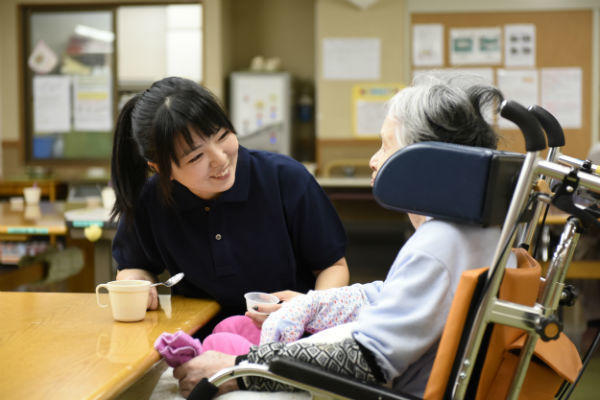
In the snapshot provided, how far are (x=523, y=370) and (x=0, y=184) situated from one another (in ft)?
18.9

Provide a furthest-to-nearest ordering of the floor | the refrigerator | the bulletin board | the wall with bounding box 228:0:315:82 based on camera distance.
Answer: the wall with bounding box 228:0:315:82, the refrigerator, the bulletin board, the floor

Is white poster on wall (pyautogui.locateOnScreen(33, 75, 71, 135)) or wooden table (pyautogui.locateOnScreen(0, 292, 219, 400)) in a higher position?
white poster on wall (pyautogui.locateOnScreen(33, 75, 71, 135))

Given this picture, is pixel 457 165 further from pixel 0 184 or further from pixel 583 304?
pixel 0 184

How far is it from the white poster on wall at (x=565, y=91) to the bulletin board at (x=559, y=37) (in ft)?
0.13

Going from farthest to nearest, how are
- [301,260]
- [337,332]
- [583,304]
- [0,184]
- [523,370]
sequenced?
[0,184]
[583,304]
[301,260]
[337,332]
[523,370]

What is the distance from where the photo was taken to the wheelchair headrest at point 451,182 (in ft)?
3.21

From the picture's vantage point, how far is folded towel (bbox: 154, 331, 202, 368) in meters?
1.20

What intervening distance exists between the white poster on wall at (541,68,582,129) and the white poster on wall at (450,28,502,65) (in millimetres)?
497

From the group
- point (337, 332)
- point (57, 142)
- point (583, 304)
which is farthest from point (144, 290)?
point (57, 142)

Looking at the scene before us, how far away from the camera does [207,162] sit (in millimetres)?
1487

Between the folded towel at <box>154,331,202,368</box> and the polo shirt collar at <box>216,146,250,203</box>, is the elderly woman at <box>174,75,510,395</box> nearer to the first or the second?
the folded towel at <box>154,331,202,368</box>

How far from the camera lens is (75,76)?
642cm

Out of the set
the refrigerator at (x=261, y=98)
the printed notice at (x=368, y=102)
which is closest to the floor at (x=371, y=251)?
the printed notice at (x=368, y=102)

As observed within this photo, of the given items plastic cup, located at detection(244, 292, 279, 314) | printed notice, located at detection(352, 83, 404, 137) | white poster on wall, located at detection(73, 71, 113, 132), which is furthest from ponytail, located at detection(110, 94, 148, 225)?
white poster on wall, located at detection(73, 71, 113, 132)
